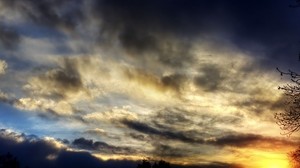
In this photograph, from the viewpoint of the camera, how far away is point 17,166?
199000 mm

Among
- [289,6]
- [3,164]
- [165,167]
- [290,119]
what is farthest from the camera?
[3,164]

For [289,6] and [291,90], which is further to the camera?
[291,90]

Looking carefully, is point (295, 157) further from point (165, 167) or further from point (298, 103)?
point (165, 167)

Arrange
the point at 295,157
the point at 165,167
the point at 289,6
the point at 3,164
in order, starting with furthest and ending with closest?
1. the point at 3,164
2. the point at 165,167
3. the point at 295,157
4. the point at 289,6

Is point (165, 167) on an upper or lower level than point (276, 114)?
upper

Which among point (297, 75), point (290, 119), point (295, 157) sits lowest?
point (295, 157)

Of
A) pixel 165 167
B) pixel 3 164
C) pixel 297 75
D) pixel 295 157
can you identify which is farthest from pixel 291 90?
pixel 3 164

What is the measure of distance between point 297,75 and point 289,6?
290 cm

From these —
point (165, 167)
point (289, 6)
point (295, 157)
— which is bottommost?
point (295, 157)

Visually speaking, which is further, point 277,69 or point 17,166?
point 17,166

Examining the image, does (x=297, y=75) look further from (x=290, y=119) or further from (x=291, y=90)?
(x=290, y=119)

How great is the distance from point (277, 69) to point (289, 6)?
2.48 metres

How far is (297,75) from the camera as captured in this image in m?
15.3

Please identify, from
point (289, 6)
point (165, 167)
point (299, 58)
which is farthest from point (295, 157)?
point (165, 167)
